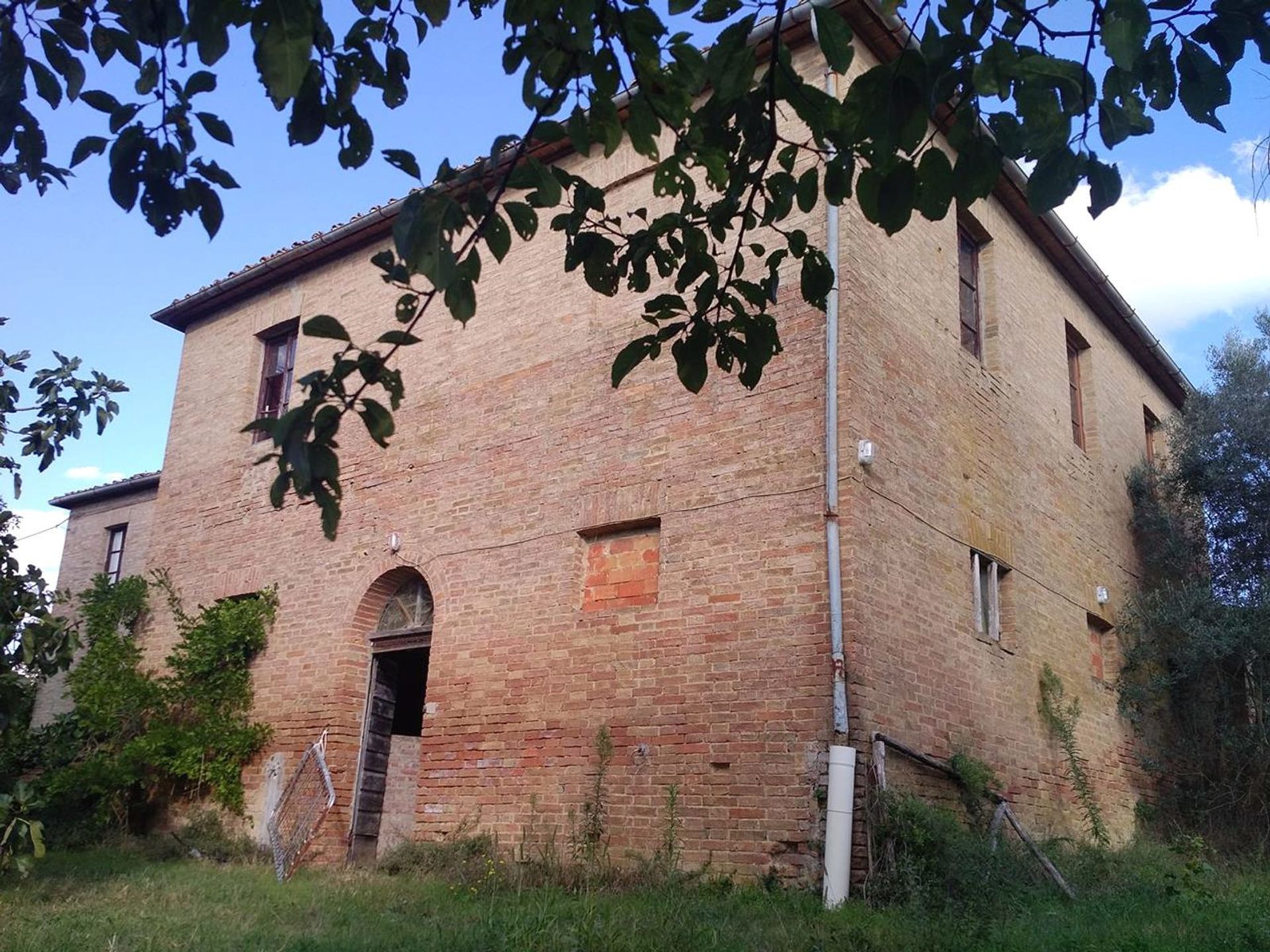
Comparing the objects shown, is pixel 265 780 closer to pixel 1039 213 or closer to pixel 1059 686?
pixel 1059 686

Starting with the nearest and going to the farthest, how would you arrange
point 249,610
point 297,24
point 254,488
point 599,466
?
point 297,24 < point 599,466 < point 249,610 < point 254,488

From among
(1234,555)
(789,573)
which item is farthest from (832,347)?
(1234,555)

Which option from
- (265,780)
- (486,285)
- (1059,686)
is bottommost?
(265,780)

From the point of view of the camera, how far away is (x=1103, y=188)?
3166 millimetres

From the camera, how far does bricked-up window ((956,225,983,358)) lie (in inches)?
478

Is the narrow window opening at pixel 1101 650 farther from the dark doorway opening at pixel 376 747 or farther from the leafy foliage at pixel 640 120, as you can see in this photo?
the leafy foliage at pixel 640 120

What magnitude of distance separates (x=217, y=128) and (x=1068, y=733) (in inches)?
408

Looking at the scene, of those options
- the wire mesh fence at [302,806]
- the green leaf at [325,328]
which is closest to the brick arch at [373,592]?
the wire mesh fence at [302,806]

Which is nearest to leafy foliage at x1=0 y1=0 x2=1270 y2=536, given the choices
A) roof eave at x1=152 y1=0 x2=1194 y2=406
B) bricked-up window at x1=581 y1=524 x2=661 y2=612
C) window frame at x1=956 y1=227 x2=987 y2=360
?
bricked-up window at x1=581 y1=524 x2=661 y2=612

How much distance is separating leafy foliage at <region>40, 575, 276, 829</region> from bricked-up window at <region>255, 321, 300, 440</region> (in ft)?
8.72

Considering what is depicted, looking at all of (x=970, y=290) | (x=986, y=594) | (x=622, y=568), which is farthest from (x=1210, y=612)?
(x=622, y=568)

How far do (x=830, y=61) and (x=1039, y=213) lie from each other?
77 centimetres

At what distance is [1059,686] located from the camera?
1173 centimetres

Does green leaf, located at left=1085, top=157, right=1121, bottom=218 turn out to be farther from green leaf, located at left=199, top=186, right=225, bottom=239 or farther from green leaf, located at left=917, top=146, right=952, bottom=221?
green leaf, located at left=199, top=186, right=225, bottom=239
